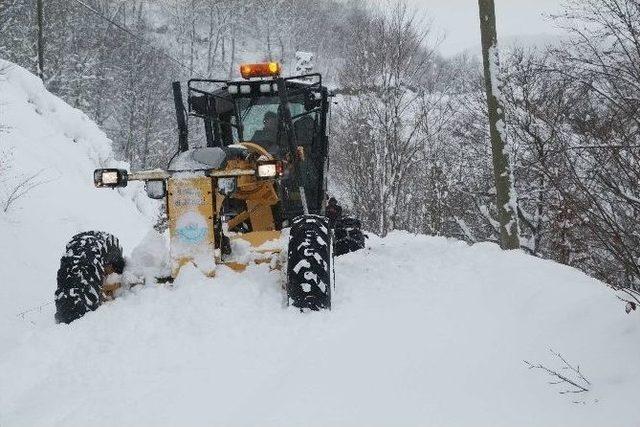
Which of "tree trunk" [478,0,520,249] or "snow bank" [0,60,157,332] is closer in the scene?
"snow bank" [0,60,157,332]

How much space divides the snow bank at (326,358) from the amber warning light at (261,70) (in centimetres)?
234

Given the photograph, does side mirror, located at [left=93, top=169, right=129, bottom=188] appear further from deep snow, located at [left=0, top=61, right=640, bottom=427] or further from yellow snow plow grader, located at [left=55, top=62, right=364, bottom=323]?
deep snow, located at [left=0, top=61, right=640, bottom=427]

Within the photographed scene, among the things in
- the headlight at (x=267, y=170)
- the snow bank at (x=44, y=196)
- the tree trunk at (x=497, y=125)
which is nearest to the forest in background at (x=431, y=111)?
the tree trunk at (x=497, y=125)

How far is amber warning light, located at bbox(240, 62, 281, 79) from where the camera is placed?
19.8ft

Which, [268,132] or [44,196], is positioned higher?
[268,132]

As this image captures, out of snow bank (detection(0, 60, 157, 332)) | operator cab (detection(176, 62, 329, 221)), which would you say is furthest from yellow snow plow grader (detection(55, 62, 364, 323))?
snow bank (detection(0, 60, 157, 332))

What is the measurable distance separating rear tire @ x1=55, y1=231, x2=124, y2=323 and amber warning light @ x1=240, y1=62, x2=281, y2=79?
2.55m

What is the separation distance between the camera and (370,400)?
116 inches

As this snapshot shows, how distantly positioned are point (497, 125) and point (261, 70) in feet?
15.6

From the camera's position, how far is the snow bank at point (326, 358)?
2.78 metres

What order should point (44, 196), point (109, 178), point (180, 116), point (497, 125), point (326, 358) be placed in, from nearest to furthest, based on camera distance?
1. point (326, 358)
2. point (109, 178)
3. point (180, 116)
4. point (497, 125)
5. point (44, 196)

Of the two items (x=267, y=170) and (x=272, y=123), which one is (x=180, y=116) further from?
(x=267, y=170)

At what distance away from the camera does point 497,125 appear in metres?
9.29

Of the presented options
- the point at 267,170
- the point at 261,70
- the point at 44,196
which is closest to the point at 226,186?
the point at 267,170
